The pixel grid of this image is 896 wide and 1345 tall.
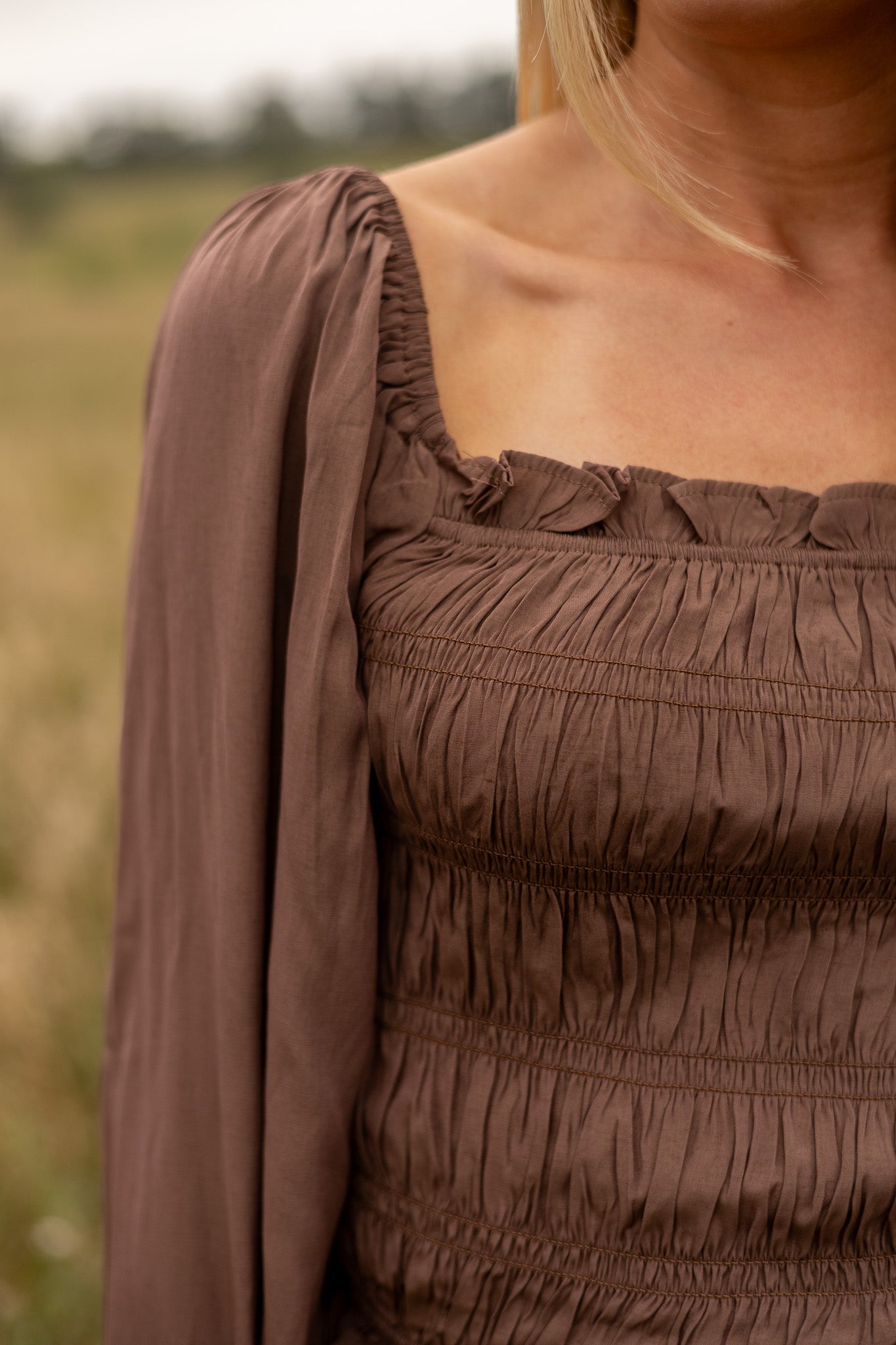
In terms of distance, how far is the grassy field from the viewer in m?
1.83

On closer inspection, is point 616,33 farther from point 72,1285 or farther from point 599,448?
point 72,1285

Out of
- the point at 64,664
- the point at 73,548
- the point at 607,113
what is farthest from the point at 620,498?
the point at 73,548

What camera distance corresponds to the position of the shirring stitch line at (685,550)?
0.84 meters

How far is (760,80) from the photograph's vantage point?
3.22 ft

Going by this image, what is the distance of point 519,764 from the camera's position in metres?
0.78

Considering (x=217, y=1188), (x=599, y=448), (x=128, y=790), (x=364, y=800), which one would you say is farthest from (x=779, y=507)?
(x=217, y=1188)

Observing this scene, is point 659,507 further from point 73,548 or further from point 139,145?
point 139,145

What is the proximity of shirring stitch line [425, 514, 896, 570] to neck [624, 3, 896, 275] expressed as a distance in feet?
1.10

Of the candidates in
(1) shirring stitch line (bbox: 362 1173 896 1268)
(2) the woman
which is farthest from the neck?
(1) shirring stitch line (bbox: 362 1173 896 1268)

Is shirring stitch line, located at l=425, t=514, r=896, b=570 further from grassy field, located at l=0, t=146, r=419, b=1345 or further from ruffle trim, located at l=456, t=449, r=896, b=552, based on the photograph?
grassy field, located at l=0, t=146, r=419, b=1345

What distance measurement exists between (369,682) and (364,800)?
9 cm

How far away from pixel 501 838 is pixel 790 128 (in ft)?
2.25

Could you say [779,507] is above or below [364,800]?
above

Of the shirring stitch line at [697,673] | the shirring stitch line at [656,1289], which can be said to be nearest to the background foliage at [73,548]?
the shirring stitch line at [656,1289]
